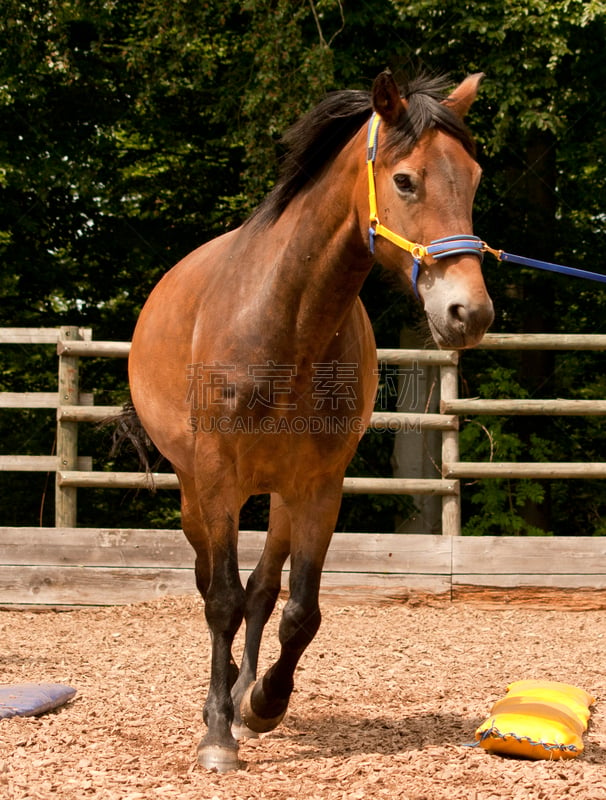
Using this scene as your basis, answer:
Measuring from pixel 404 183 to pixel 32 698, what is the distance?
2.65 meters

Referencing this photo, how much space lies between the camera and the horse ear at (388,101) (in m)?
3.06

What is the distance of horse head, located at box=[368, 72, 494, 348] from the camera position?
9.30 ft

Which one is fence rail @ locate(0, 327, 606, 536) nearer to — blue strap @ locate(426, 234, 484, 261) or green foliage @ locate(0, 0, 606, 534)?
green foliage @ locate(0, 0, 606, 534)

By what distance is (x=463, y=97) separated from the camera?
3.32 m

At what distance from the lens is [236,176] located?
11.1 metres

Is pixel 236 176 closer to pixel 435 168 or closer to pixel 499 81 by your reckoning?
pixel 499 81

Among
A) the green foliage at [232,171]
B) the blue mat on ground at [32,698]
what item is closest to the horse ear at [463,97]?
the blue mat on ground at [32,698]

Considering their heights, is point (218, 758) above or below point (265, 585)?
below

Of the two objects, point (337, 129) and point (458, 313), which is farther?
point (337, 129)

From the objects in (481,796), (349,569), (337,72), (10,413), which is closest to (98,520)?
(10,413)

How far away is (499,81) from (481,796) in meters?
7.07

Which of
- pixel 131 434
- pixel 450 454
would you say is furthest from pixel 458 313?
pixel 450 454

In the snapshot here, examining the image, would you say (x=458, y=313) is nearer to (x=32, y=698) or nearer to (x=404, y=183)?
(x=404, y=183)

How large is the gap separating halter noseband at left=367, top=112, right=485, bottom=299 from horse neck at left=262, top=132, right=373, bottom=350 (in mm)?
125
